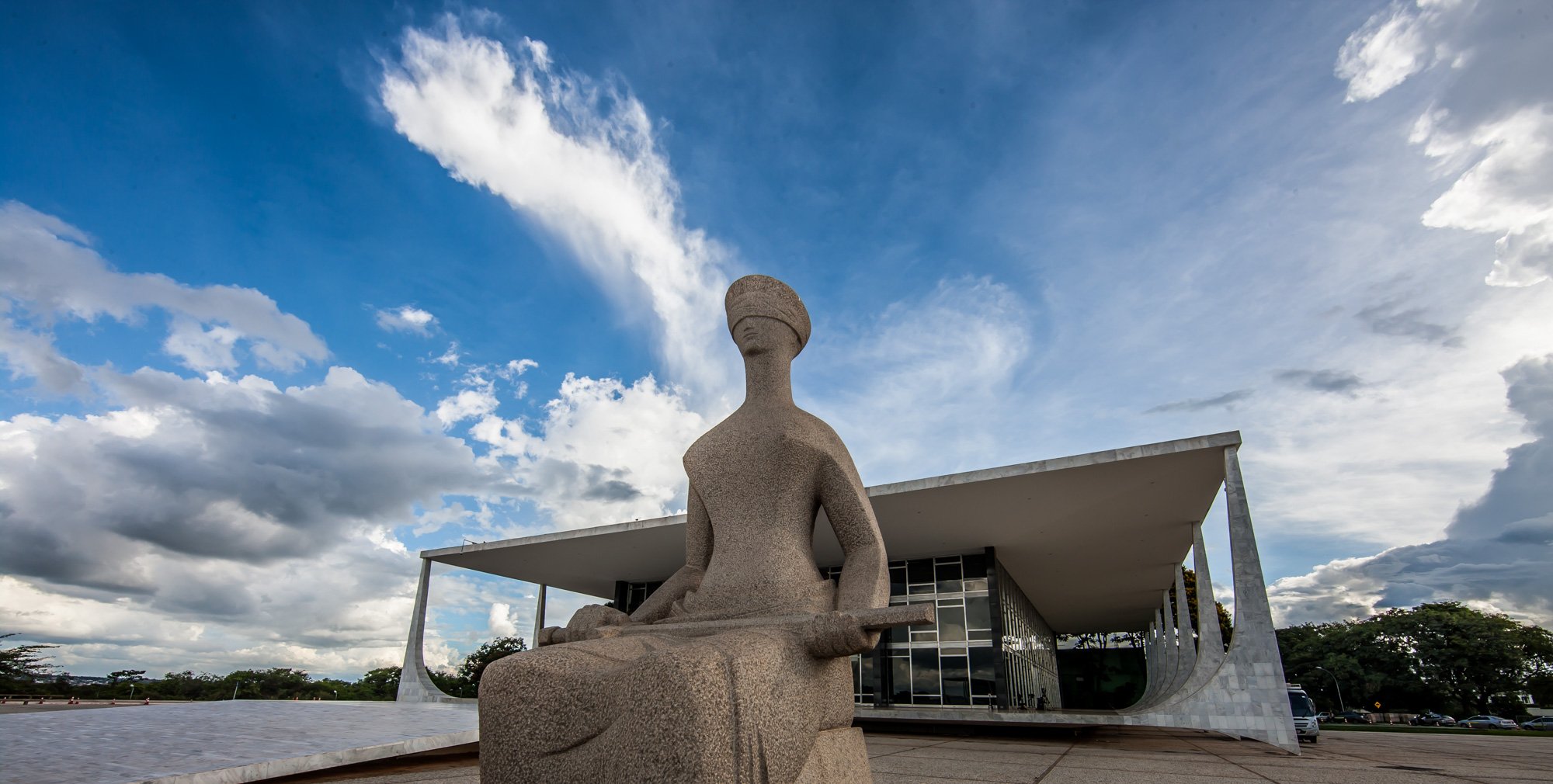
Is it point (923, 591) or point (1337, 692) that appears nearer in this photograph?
point (923, 591)

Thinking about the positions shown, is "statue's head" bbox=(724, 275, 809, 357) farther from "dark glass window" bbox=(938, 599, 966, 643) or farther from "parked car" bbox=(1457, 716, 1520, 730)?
"parked car" bbox=(1457, 716, 1520, 730)

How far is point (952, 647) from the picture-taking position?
20078mm

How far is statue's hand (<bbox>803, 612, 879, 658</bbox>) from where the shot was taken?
2814mm

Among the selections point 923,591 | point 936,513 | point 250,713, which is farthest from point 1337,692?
point 250,713

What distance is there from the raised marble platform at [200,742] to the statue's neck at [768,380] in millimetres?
4272

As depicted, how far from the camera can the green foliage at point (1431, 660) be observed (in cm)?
4219

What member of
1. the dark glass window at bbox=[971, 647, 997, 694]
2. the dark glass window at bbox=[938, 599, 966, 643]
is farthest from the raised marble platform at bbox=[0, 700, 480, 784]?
the dark glass window at bbox=[938, 599, 966, 643]

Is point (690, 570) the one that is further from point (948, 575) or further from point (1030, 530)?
point (948, 575)

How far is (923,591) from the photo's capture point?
71.5 feet

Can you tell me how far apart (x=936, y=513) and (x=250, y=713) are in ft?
44.0

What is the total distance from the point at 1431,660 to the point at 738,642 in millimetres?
58970

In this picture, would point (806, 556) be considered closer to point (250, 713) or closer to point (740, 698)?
point (740, 698)

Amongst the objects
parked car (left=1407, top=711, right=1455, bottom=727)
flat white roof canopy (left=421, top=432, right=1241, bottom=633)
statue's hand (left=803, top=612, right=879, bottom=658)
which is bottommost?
parked car (left=1407, top=711, right=1455, bottom=727)

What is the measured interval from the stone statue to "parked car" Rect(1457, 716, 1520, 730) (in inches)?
1896
